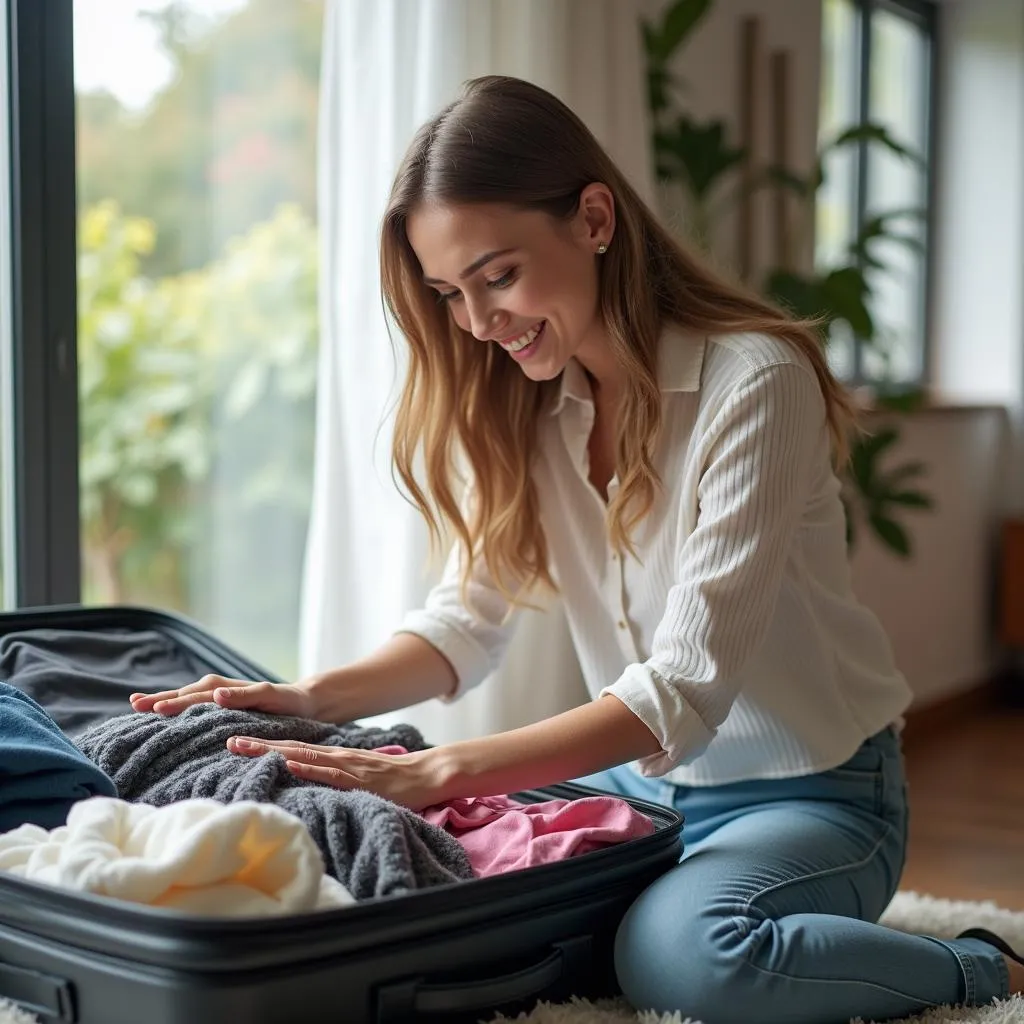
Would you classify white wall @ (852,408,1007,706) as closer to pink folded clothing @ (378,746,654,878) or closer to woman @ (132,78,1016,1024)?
woman @ (132,78,1016,1024)

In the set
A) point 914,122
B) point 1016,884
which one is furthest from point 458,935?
point 914,122

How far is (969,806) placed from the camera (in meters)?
2.97

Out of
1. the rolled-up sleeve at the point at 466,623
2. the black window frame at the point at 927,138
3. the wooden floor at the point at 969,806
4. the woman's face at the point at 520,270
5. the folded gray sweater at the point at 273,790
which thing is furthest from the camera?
the black window frame at the point at 927,138

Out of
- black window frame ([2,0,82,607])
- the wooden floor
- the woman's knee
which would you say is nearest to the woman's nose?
the woman's knee

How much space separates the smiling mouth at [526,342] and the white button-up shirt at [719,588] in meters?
0.14

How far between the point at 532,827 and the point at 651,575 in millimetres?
423

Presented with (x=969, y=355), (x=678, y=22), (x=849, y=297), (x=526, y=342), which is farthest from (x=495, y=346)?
(x=969, y=355)

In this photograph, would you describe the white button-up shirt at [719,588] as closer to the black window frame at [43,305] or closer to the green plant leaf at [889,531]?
the black window frame at [43,305]

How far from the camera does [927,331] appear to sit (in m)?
4.45

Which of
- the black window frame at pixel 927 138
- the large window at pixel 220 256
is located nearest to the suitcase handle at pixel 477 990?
the large window at pixel 220 256

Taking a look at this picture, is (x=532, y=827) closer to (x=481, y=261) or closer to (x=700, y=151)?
(x=481, y=261)

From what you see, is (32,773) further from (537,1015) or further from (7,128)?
(7,128)

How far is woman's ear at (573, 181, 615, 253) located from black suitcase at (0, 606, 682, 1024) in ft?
2.17

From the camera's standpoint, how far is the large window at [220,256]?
267 cm
